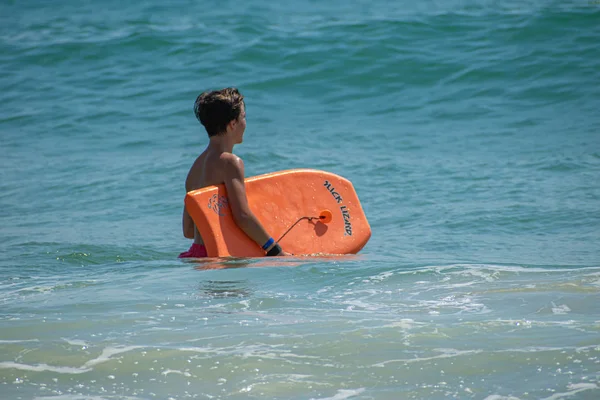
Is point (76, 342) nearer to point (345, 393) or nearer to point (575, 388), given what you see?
point (345, 393)

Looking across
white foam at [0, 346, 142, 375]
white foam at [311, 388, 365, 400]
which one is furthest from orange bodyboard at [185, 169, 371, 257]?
white foam at [311, 388, 365, 400]

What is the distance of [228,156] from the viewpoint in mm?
5273

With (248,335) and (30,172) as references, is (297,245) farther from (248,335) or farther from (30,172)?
(30,172)

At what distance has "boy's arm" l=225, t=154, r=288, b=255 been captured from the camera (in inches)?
207

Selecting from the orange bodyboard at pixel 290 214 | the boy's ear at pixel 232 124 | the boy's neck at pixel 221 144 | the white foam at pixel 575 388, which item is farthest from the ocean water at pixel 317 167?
the boy's ear at pixel 232 124

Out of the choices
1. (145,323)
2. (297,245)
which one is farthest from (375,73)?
(145,323)

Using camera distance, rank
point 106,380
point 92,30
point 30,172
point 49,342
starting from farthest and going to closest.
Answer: point 92,30, point 30,172, point 49,342, point 106,380

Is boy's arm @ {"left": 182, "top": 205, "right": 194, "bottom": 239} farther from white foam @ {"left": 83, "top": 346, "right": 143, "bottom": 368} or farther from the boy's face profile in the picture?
white foam @ {"left": 83, "top": 346, "right": 143, "bottom": 368}

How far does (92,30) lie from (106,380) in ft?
49.7

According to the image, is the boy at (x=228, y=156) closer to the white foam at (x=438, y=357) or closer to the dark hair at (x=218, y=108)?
the dark hair at (x=218, y=108)

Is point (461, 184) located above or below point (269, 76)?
below

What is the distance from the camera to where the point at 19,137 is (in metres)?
12.3

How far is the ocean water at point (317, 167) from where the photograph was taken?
3.44m

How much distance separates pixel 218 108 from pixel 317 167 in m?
5.01
